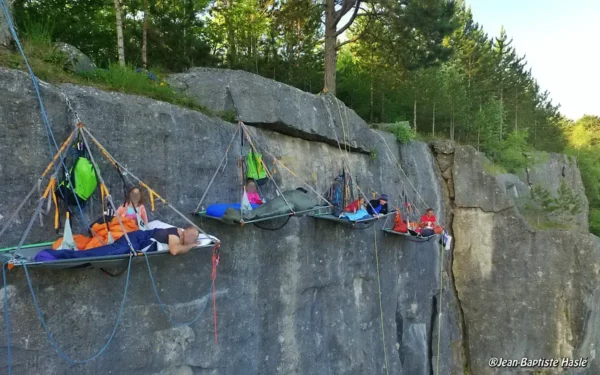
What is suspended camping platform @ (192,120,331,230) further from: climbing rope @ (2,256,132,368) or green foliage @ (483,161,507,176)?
green foliage @ (483,161,507,176)

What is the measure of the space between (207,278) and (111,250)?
1.71 metres

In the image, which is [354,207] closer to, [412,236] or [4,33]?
[412,236]

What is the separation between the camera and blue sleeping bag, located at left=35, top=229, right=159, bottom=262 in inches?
131

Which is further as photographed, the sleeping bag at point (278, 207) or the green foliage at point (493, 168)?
the green foliage at point (493, 168)

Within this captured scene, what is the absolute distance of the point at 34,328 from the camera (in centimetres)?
374

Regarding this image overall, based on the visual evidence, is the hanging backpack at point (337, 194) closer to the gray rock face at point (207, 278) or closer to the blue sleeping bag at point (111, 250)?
the gray rock face at point (207, 278)

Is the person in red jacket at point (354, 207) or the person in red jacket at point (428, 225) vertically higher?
the person in red jacket at point (354, 207)

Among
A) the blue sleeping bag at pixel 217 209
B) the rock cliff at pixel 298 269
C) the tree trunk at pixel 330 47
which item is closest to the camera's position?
the rock cliff at pixel 298 269

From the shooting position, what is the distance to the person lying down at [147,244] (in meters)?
3.36

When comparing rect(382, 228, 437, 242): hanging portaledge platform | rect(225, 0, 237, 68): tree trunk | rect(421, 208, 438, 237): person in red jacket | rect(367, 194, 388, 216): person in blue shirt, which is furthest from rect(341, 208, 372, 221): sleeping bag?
rect(225, 0, 237, 68): tree trunk

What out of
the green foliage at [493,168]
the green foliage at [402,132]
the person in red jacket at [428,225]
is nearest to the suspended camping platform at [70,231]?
the person in red jacket at [428,225]

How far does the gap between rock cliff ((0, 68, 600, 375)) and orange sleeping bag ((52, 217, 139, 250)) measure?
36 centimetres

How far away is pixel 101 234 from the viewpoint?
12.7ft

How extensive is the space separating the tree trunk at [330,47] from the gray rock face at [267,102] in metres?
2.90
